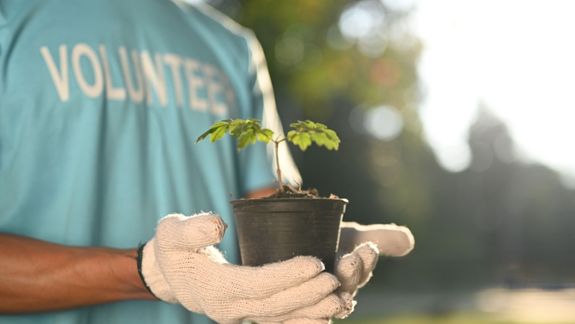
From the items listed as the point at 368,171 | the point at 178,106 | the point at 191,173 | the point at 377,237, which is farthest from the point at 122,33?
the point at 368,171

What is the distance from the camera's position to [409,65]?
43.5 ft

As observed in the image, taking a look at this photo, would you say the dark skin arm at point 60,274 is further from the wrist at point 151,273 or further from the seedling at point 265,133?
the seedling at point 265,133

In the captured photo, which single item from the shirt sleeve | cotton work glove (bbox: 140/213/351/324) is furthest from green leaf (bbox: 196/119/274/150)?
the shirt sleeve

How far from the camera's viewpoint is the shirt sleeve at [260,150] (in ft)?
10.5

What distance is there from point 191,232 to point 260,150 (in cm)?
127

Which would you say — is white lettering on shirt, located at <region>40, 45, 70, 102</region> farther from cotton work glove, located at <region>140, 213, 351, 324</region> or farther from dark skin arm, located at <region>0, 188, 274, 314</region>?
cotton work glove, located at <region>140, 213, 351, 324</region>

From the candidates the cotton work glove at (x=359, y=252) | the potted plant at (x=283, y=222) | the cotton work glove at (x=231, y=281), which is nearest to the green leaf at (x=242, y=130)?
the potted plant at (x=283, y=222)

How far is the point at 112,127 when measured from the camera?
2836mm

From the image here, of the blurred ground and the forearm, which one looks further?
the blurred ground

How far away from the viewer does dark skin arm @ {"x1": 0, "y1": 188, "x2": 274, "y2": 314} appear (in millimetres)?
2342

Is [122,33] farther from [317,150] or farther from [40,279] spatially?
[317,150]

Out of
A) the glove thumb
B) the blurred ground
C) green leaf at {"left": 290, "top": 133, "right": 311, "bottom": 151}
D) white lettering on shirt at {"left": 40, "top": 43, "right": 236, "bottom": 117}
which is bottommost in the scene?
the blurred ground

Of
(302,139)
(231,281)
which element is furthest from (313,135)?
(231,281)

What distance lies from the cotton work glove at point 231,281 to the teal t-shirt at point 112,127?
67 centimetres
